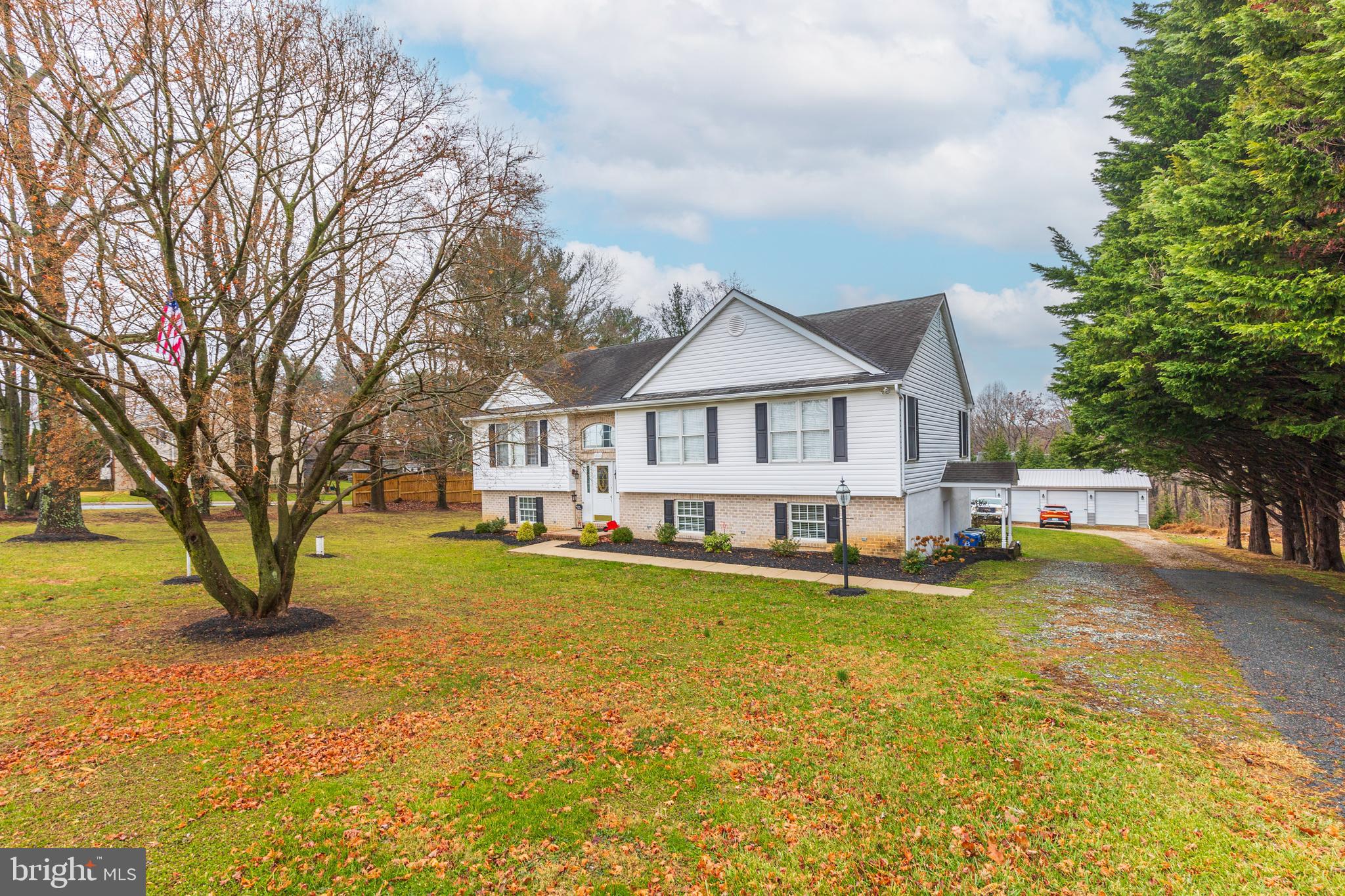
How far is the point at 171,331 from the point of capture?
23.7ft

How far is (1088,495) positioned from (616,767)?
139ft

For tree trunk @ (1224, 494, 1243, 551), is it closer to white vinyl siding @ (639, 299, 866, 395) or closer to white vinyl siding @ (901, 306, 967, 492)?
white vinyl siding @ (901, 306, 967, 492)

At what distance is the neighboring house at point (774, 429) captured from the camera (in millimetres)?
15539

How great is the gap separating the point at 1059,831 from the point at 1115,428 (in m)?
14.7

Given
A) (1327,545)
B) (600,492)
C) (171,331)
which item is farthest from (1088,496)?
(171,331)

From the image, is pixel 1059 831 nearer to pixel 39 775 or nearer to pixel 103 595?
pixel 39 775

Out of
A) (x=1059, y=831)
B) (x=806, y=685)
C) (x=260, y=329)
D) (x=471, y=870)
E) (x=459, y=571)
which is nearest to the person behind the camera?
(x=471, y=870)

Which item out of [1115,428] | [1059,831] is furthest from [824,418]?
[1059,831]

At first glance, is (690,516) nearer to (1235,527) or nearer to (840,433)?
(840,433)

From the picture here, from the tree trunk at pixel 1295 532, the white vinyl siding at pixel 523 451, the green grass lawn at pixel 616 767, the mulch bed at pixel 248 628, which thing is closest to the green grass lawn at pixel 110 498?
the white vinyl siding at pixel 523 451

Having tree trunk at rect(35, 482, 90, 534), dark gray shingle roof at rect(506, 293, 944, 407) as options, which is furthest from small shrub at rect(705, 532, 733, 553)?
tree trunk at rect(35, 482, 90, 534)

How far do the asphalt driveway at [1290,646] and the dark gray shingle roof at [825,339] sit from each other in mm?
7827

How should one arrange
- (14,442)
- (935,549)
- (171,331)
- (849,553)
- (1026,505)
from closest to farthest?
(171,331), (849,553), (935,549), (14,442), (1026,505)

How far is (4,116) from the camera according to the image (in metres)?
6.50
